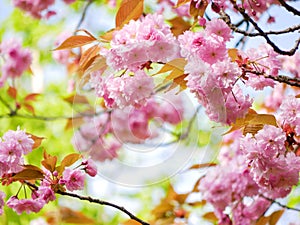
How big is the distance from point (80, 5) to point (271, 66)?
12.9 feet

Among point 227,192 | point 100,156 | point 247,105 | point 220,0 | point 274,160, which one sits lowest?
point 227,192

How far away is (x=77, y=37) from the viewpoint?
4.41ft

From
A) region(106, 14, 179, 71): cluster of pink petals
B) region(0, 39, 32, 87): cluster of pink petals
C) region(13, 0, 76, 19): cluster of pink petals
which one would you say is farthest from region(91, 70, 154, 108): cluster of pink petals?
region(0, 39, 32, 87): cluster of pink petals

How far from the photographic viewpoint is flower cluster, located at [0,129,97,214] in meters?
1.22

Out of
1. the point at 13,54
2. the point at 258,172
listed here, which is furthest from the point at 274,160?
the point at 13,54

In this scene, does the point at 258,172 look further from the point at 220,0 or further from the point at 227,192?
the point at 227,192

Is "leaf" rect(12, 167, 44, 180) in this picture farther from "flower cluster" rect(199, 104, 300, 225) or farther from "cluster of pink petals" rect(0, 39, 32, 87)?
"cluster of pink petals" rect(0, 39, 32, 87)

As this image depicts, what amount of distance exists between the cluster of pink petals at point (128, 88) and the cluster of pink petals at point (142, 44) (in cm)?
3

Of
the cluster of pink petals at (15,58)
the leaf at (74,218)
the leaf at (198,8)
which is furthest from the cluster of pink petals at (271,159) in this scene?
the cluster of pink petals at (15,58)

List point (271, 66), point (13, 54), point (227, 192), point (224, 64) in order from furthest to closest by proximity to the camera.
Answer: point (13, 54), point (227, 192), point (271, 66), point (224, 64)

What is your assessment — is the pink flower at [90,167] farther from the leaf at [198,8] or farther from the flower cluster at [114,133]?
the leaf at [198,8]

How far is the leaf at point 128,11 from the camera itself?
4.38 feet

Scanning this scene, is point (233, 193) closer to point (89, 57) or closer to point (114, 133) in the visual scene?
point (114, 133)

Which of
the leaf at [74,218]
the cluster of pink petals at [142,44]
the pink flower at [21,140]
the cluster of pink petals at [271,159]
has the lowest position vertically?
the leaf at [74,218]
